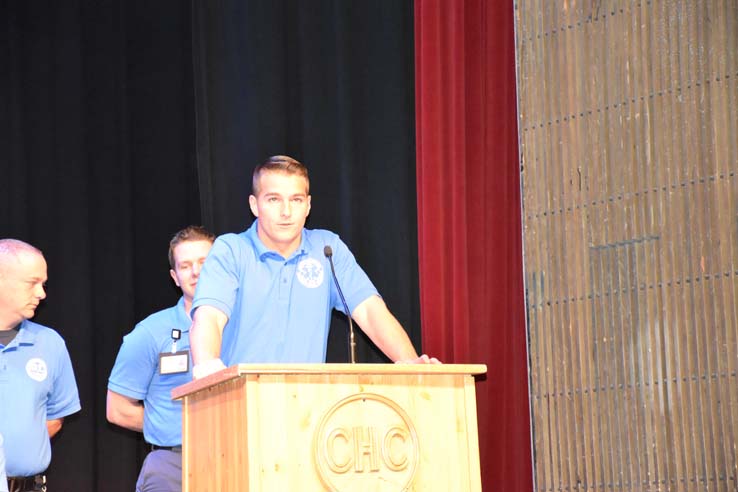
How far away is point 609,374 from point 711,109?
3.23ft

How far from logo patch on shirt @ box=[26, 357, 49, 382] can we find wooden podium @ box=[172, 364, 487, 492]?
4.59 feet

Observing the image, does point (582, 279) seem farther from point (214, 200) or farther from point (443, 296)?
point (214, 200)

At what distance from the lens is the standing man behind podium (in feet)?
11.6

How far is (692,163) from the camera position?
3719 millimetres

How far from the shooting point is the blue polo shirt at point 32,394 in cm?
403

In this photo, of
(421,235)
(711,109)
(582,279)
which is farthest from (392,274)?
(711,109)

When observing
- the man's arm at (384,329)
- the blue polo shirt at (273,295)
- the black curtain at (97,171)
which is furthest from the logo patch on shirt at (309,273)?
the black curtain at (97,171)

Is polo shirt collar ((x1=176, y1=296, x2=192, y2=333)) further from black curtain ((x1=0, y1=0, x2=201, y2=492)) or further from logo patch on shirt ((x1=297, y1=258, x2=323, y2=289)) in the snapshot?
logo patch on shirt ((x1=297, y1=258, x2=323, y2=289))

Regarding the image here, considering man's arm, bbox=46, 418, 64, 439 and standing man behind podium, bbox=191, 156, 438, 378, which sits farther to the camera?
man's arm, bbox=46, 418, 64, 439

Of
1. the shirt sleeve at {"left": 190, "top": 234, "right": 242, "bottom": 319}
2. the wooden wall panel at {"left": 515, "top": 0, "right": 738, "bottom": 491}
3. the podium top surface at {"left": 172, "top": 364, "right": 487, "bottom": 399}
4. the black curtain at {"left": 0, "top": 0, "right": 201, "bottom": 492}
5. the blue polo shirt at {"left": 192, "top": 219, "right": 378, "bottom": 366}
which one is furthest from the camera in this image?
the black curtain at {"left": 0, "top": 0, "right": 201, "bottom": 492}

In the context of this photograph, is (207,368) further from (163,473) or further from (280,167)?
(163,473)

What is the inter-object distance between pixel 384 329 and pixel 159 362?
1.14 m

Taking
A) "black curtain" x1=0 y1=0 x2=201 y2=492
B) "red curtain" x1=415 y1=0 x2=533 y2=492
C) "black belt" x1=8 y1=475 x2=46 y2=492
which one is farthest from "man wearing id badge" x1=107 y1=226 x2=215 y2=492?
"red curtain" x1=415 y1=0 x2=533 y2=492

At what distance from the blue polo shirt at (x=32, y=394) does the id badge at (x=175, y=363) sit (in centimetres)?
44
